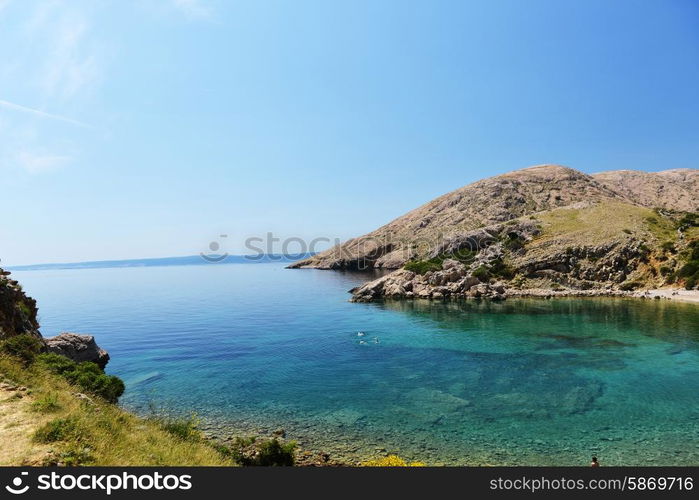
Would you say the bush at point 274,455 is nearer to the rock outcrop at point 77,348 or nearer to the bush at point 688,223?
the rock outcrop at point 77,348

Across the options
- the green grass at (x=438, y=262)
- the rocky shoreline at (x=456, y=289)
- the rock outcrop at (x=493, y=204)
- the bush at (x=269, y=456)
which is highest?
the rock outcrop at (x=493, y=204)

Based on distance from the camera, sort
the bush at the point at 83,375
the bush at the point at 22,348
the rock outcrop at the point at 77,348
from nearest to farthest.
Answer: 1. the bush at the point at 22,348
2. the bush at the point at 83,375
3. the rock outcrop at the point at 77,348

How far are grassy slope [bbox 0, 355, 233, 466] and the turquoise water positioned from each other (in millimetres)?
8905

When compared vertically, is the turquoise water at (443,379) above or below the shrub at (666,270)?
below

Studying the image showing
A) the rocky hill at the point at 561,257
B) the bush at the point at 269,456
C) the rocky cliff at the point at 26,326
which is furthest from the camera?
the rocky hill at the point at 561,257

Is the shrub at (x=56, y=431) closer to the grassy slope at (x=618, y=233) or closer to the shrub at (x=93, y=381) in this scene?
the shrub at (x=93, y=381)

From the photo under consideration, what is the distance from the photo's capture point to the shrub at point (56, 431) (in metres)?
11.0

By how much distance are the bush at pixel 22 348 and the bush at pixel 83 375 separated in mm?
621

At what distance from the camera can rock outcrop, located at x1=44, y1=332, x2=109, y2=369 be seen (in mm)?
32438

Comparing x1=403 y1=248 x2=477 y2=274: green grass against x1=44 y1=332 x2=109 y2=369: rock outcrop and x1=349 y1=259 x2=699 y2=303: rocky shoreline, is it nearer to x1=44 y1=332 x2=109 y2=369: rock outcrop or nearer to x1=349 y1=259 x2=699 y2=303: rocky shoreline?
x1=349 y1=259 x2=699 y2=303: rocky shoreline

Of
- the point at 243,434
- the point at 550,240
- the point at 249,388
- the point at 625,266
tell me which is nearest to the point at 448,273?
the point at 550,240

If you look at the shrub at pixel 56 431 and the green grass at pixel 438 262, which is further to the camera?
the green grass at pixel 438 262

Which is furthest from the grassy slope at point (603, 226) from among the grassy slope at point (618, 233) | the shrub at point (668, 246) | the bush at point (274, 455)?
the bush at point (274, 455)

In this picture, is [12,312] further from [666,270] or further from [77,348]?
[666,270]
